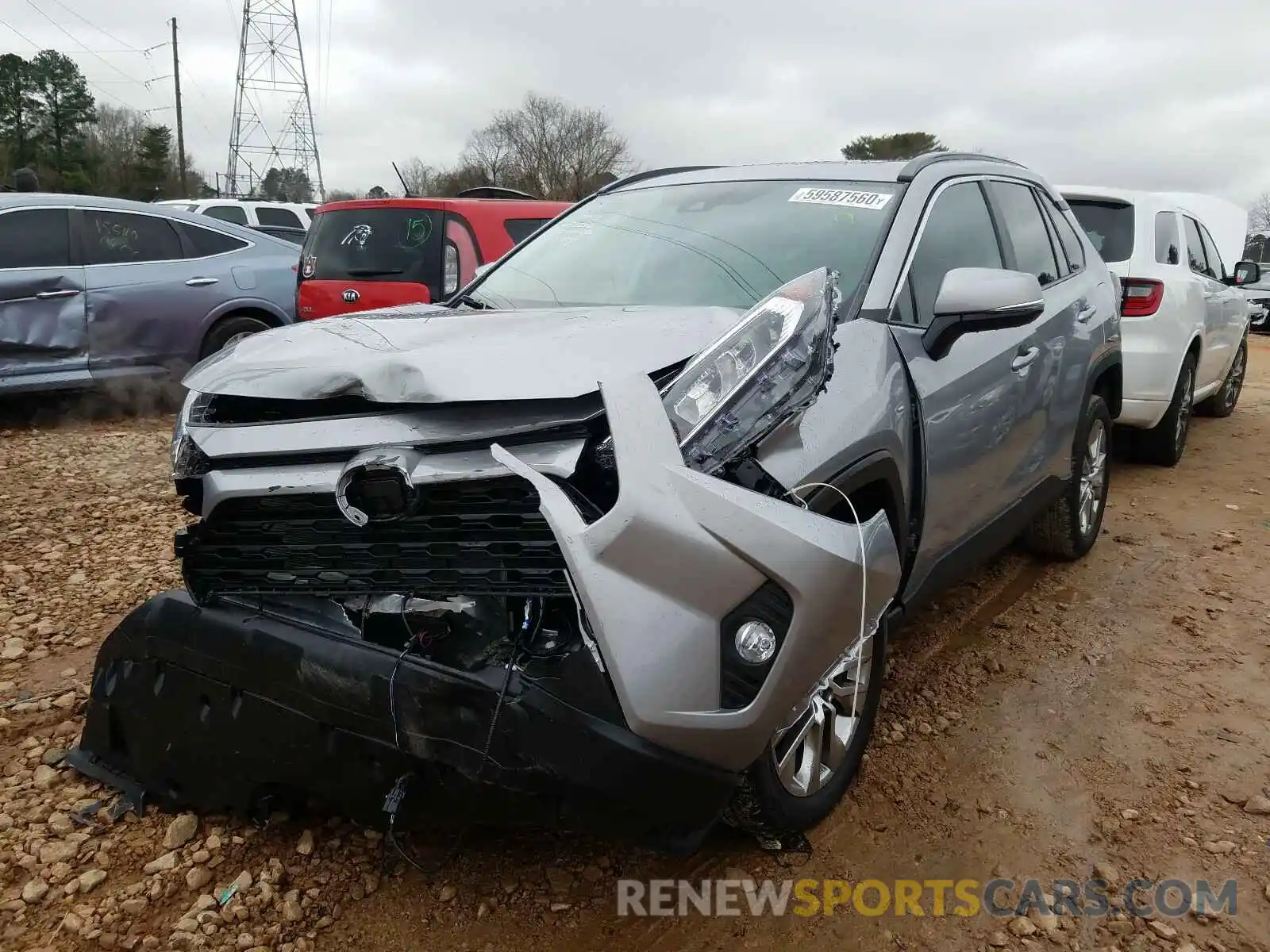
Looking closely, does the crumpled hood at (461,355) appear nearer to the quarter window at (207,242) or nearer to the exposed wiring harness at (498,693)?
the exposed wiring harness at (498,693)

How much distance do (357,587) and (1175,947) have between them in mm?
1939

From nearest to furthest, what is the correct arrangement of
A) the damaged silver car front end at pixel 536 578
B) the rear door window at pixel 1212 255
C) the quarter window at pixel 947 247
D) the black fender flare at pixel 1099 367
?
the damaged silver car front end at pixel 536 578 → the quarter window at pixel 947 247 → the black fender flare at pixel 1099 367 → the rear door window at pixel 1212 255

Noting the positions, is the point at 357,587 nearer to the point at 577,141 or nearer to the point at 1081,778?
the point at 1081,778

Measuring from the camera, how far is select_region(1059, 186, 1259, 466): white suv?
5668 millimetres

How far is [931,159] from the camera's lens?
3.19 meters

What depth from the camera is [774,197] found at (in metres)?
3.08

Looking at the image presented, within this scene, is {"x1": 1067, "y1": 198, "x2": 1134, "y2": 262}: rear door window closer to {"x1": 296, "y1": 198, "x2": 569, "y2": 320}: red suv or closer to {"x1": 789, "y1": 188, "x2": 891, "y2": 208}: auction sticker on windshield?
{"x1": 789, "y1": 188, "x2": 891, "y2": 208}: auction sticker on windshield

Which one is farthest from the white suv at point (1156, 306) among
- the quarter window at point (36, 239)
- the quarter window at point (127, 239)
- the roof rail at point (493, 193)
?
the quarter window at point (36, 239)

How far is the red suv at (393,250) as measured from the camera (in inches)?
252

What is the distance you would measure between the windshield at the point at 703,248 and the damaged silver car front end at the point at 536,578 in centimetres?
62

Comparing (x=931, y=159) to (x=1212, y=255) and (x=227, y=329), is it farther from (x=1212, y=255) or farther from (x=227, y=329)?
(x=227, y=329)

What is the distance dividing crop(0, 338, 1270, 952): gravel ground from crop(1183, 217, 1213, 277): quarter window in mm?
3071

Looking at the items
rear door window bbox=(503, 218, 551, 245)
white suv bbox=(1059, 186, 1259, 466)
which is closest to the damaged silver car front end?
white suv bbox=(1059, 186, 1259, 466)

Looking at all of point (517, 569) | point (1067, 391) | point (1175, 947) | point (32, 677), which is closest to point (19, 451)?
point (32, 677)
